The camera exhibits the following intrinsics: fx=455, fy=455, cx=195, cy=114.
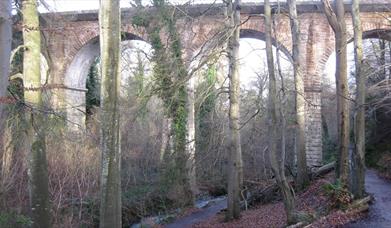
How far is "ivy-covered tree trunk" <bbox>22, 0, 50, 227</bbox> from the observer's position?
865 cm

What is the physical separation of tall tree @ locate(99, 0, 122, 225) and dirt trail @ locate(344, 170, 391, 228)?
5190 mm

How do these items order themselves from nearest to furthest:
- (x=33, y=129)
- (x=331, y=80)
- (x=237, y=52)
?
(x=33, y=129), (x=237, y=52), (x=331, y=80)

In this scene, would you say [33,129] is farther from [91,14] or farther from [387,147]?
[387,147]

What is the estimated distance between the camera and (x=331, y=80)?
1501 inches

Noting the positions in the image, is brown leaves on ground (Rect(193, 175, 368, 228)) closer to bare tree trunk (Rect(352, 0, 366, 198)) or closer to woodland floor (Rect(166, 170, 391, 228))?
woodland floor (Rect(166, 170, 391, 228))

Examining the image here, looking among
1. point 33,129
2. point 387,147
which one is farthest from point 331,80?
point 33,129

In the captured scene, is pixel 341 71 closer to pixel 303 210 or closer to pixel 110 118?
pixel 303 210

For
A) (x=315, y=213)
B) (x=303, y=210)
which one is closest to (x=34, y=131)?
(x=315, y=213)

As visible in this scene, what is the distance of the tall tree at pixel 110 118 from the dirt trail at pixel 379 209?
519cm

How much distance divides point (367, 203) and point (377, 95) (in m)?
8.82

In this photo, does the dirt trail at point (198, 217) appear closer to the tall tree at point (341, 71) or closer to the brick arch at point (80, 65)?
the tall tree at point (341, 71)

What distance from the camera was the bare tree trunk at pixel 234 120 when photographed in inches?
514

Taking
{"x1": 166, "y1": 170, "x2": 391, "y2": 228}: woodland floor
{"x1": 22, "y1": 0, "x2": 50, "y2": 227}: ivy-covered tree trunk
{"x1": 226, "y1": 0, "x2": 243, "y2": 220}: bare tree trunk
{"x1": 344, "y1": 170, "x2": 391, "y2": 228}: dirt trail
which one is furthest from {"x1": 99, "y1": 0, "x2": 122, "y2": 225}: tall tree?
{"x1": 226, "y1": 0, "x2": 243, "y2": 220}: bare tree trunk

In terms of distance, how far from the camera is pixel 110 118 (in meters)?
6.39
